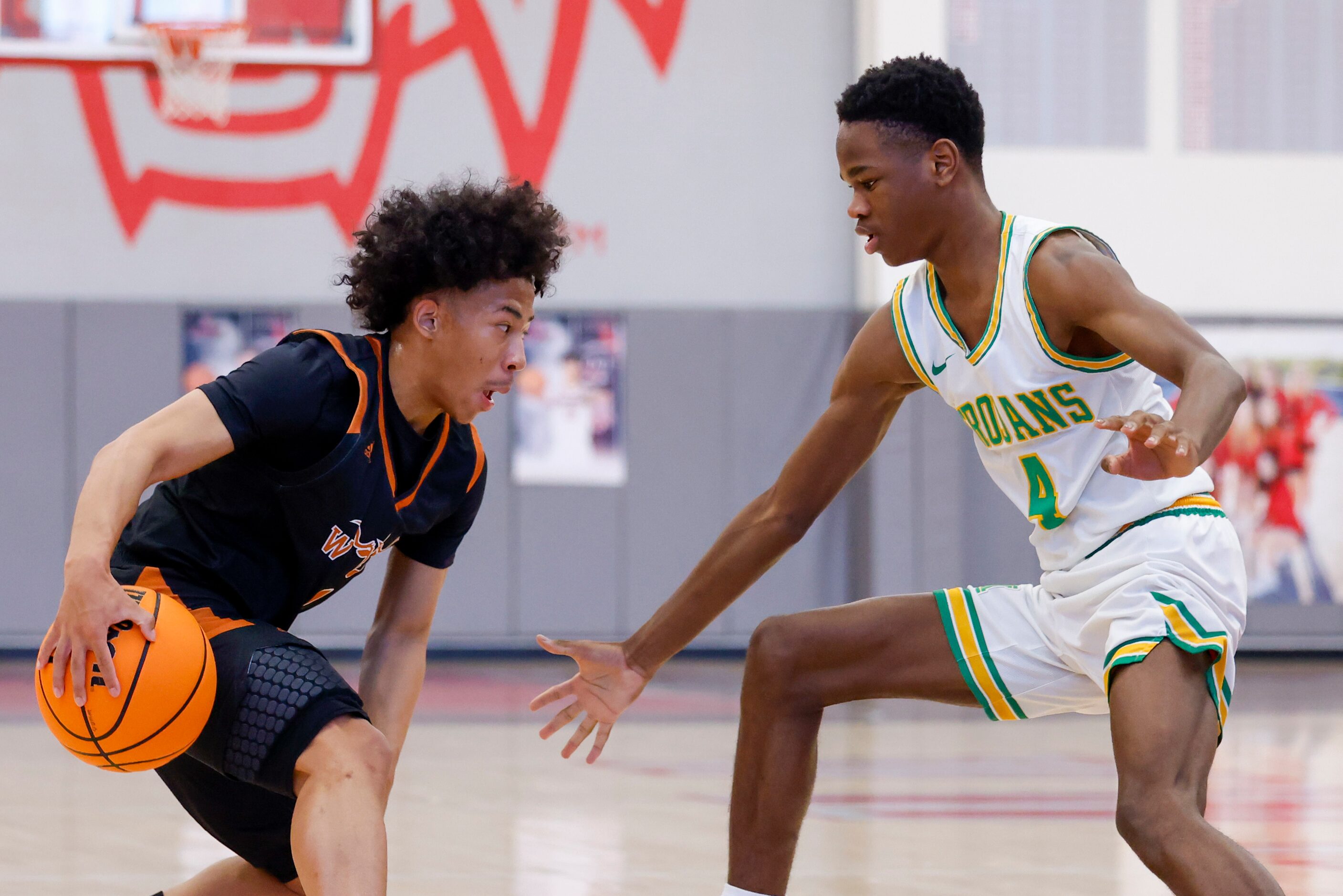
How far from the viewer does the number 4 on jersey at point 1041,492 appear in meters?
3.36

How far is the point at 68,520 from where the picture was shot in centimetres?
1134

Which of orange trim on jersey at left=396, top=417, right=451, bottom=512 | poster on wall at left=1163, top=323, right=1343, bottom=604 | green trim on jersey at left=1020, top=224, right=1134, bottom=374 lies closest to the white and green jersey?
green trim on jersey at left=1020, top=224, right=1134, bottom=374

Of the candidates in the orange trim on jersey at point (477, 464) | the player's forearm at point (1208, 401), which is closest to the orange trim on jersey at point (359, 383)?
the orange trim on jersey at point (477, 464)

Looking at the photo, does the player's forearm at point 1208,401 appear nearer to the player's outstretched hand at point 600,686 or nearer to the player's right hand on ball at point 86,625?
the player's outstretched hand at point 600,686

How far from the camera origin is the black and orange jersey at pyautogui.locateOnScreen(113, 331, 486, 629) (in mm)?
2992

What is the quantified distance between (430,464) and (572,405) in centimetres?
867

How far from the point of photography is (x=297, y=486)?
3039mm

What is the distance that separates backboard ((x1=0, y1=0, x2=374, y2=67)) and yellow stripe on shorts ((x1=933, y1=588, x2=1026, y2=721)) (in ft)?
28.5

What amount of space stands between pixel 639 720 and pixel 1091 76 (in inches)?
238

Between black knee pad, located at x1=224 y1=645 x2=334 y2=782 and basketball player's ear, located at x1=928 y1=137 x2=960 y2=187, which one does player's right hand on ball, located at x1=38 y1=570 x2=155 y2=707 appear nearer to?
black knee pad, located at x1=224 y1=645 x2=334 y2=782

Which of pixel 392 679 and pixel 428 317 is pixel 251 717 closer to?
pixel 392 679

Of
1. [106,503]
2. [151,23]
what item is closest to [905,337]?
[106,503]

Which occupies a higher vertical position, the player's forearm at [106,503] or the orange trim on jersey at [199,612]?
the player's forearm at [106,503]

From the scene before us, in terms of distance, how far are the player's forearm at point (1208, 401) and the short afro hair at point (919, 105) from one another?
2.68 feet
